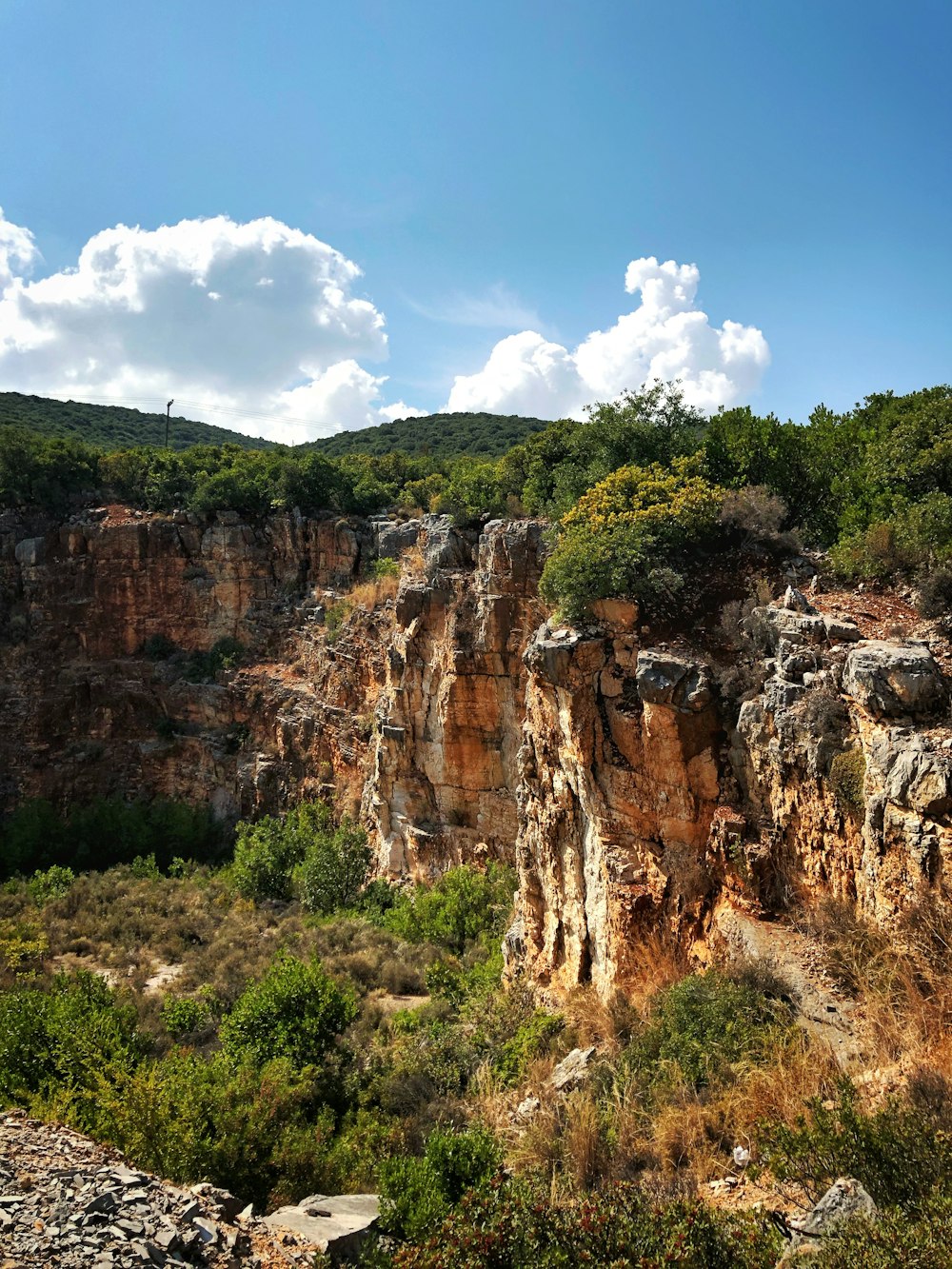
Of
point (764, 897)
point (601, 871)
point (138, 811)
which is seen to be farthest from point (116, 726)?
point (764, 897)

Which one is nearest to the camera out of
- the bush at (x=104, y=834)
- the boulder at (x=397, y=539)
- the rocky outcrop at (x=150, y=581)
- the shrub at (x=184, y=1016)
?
the shrub at (x=184, y=1016)

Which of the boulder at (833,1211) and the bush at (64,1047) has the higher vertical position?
the boulder at (833,1211)

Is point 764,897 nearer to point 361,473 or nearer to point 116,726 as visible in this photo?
point 361,473

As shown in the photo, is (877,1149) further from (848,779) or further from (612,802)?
(612,802)

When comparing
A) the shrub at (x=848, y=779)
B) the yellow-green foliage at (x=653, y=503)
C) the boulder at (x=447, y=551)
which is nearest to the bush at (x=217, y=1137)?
the shrub at (x=848, y=779)

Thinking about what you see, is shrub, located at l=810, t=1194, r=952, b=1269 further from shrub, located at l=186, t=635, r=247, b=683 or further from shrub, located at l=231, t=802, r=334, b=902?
shrub, located at l=186, t=635, r=247, b=683

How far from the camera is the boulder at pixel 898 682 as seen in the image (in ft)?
27.2

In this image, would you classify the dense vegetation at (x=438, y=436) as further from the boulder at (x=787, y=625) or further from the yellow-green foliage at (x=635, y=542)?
the boulder at (x=787, y=625)

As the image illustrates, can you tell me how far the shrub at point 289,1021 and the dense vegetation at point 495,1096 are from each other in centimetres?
4

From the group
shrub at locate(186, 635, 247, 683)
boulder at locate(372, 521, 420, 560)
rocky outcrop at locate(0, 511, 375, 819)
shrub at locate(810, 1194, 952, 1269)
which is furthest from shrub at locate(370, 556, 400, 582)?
shrub at locate(810, 1194, 952, 1269)

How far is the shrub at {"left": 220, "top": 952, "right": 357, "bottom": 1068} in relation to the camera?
12195 millimetres

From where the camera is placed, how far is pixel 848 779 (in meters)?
8.55

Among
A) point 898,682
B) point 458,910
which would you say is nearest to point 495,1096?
point 898,682

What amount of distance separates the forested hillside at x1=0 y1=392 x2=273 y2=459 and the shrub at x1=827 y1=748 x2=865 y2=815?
44.8 meters
